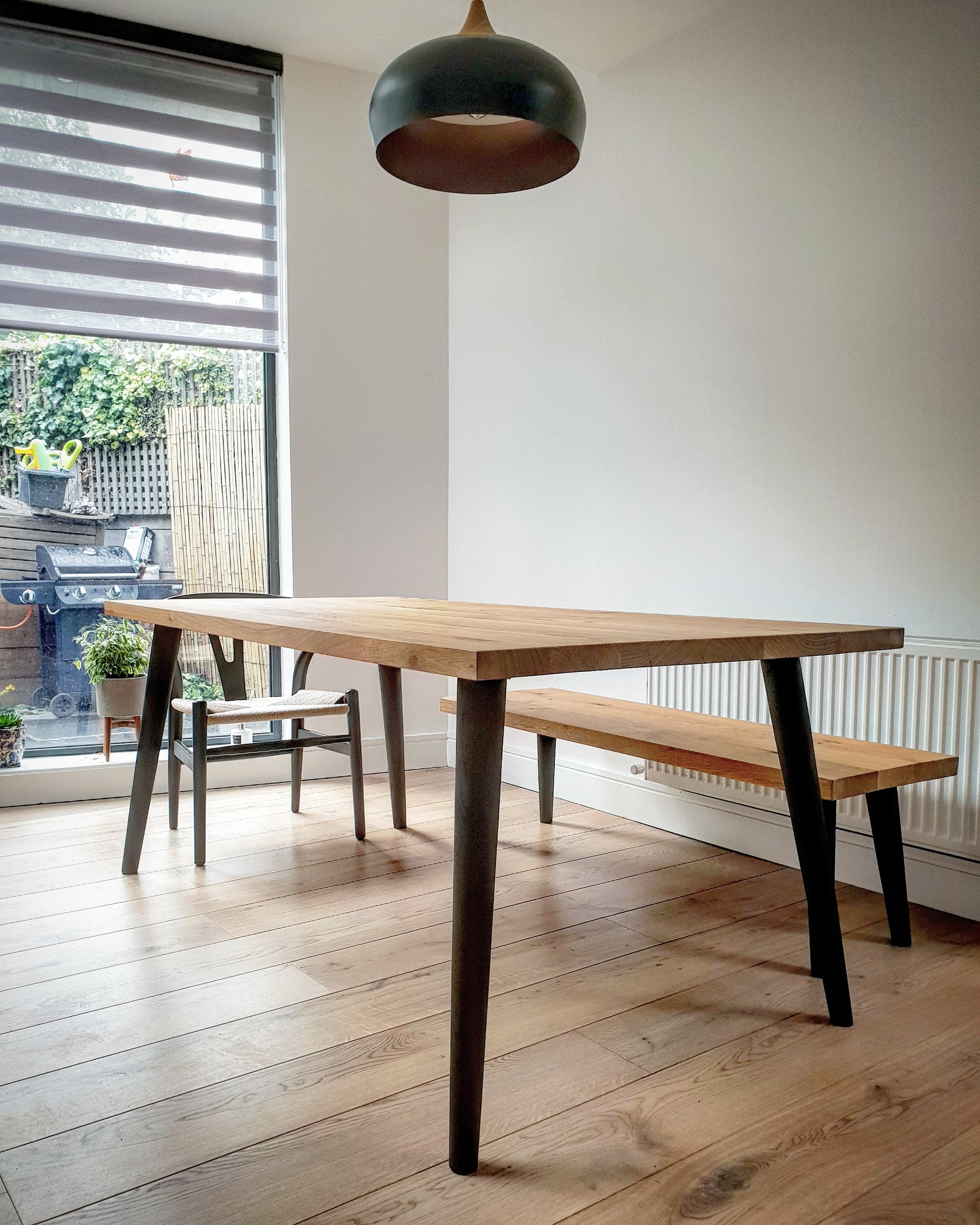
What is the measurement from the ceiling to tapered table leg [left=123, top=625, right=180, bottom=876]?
2062 mm

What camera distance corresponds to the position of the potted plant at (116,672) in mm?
3309

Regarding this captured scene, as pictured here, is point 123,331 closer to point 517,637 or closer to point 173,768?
point 173,768

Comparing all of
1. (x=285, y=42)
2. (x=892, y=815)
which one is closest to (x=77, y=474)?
(x=285, y=42)

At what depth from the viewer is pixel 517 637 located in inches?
59.5

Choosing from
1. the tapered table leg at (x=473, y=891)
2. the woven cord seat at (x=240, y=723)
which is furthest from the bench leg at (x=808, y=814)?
the woven cord seat at (x=240, y=723)

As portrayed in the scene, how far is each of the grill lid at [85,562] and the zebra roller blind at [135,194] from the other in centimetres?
73

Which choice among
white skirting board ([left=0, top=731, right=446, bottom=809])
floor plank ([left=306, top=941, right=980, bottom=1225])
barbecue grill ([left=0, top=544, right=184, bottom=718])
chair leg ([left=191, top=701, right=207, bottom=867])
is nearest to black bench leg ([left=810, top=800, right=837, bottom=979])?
floor plank ([left=306, top=941, right=980, bottom=1225])

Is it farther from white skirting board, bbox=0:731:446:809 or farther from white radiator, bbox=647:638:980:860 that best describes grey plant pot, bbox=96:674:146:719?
white radiator, bbox=647:638:980:860

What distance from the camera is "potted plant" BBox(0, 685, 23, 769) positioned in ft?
10.6

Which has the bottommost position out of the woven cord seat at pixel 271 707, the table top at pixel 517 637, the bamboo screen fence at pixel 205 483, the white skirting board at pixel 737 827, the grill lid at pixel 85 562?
the white skirting board at pixel 737 827

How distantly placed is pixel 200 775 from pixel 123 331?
1.66 meters

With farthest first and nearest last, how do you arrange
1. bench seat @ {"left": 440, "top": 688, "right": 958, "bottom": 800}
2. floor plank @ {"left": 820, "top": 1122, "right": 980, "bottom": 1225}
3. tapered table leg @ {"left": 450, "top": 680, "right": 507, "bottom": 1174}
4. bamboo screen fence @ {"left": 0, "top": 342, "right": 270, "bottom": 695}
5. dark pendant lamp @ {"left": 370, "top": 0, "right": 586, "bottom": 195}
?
bamboo screen fence @ {"left": 0, "top": 342, "right": 270, "bottom": 695}
bench seat @ {"left": 440, "top": 688, "right": 958, "bottom": 800}
dark pendant lamp @ {"left": 370, "top": 0, "right": 586, "bottom": 195}
tapered table leg @ {"left": 450, "top": 680, "right": 507, "bottom": 1174}
floor plank @ {"left": 820, "top": 1122, "right": 980, "bottom": 1225}

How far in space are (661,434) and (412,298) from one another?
50.6 inches

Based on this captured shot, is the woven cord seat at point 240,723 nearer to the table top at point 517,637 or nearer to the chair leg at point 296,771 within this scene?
the chair leg at point 296,771
